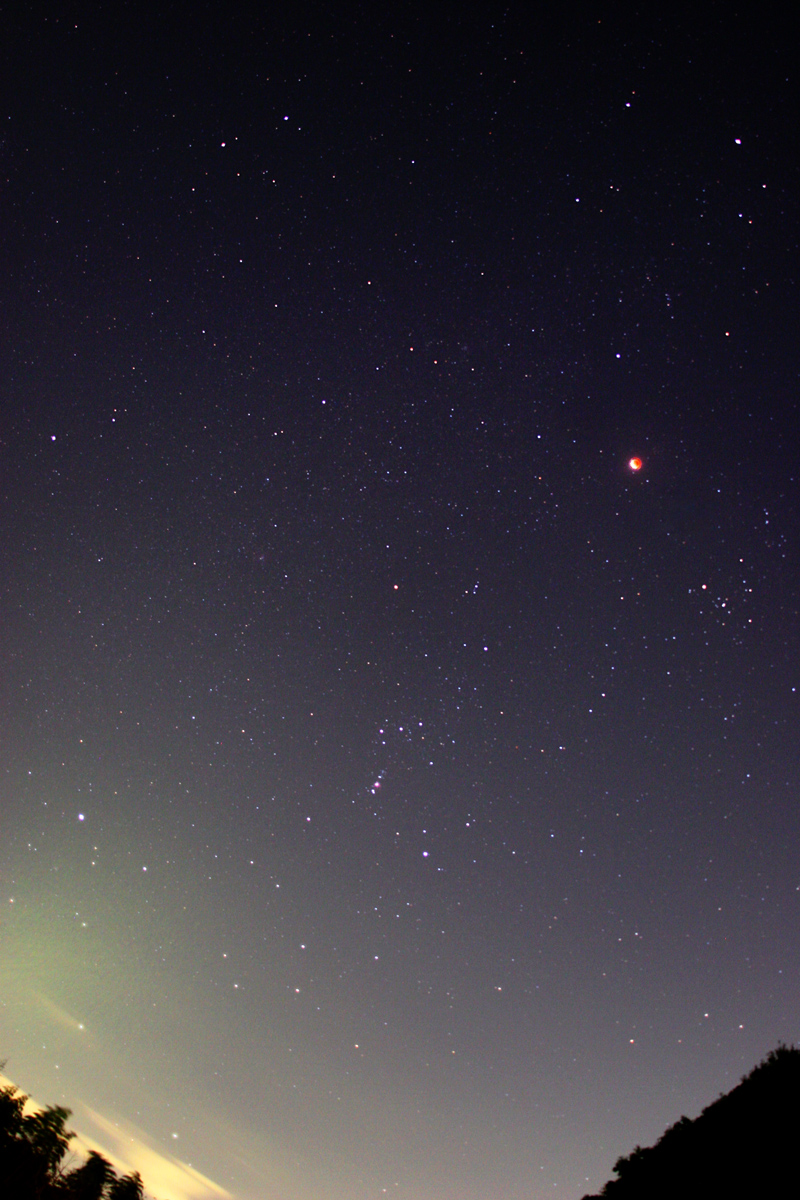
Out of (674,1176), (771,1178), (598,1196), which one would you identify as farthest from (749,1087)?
(598,1196)

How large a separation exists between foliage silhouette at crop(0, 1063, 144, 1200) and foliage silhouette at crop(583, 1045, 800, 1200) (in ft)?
57.1

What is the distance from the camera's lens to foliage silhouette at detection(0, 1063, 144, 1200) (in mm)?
19875

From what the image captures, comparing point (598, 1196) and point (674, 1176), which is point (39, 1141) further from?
point (674, 1176)

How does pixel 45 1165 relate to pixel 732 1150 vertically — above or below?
below

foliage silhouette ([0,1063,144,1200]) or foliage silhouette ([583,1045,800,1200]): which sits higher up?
foliage silhouette ([583,1045,800,1200])

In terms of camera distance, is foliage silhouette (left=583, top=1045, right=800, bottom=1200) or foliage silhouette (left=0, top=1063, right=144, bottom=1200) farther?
foliage silhouette (left=0, top=1063, right=144, bottom=1200)

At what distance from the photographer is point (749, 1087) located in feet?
36.6

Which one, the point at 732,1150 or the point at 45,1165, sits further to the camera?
the point at 45,1165

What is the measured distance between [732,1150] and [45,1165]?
21682 mm

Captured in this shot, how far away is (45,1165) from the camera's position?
2105 cm

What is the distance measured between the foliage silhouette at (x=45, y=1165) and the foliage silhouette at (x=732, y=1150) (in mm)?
17409

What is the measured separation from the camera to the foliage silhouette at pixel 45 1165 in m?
19.9

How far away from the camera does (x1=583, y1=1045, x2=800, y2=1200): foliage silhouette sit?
9055 mm

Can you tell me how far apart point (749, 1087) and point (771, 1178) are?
8.80 feet
